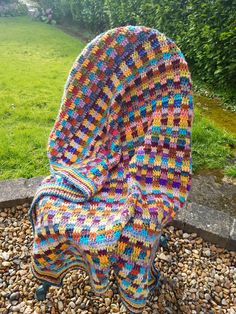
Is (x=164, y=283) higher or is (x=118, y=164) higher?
(x=118, y=164)

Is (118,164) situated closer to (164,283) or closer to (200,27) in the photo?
(164,283)

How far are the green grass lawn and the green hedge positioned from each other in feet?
3.95

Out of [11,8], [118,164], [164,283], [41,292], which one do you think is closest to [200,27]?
[118,164]

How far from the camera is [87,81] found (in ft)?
7.17

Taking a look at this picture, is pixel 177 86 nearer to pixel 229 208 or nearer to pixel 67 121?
pixel 67 121

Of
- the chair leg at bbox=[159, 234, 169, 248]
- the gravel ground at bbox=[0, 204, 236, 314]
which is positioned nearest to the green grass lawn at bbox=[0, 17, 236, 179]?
the gravel ground at bbox=[0, 204, 236, 314]

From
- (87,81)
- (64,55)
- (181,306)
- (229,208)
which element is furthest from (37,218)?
(64,55)

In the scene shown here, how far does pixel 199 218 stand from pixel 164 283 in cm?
64

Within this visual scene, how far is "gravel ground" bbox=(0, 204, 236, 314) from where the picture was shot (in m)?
2.16

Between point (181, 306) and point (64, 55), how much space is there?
23.1 feet

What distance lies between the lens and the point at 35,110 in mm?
4852

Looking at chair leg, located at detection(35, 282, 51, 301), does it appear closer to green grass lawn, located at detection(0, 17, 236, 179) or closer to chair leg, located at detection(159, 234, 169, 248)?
chair leg, located at detection(159, 234, 169, 248)

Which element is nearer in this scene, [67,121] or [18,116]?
[67,121]

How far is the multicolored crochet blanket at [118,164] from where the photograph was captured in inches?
71.9
